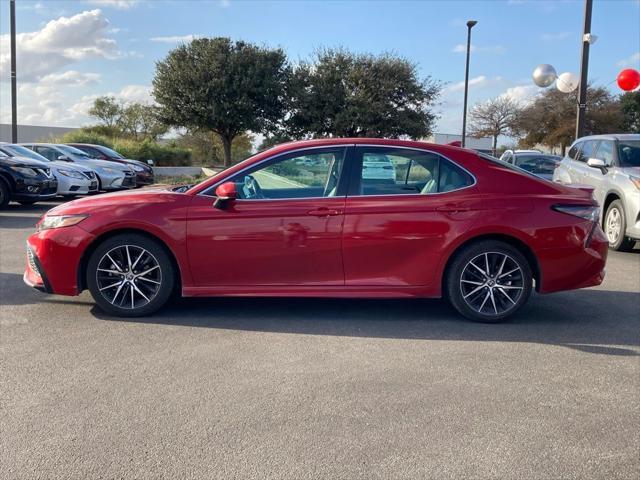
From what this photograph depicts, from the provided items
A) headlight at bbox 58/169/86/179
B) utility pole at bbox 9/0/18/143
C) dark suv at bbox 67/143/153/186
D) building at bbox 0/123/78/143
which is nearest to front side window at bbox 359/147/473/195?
headlight at bbox 58/169/86/179

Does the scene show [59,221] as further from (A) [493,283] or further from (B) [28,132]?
(B) [28,132]

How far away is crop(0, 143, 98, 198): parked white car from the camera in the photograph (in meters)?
15.0

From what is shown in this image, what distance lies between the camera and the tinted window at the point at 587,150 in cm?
1032

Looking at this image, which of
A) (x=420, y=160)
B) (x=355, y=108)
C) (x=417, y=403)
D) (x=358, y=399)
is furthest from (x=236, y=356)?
(x=355, y=108)

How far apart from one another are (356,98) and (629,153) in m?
22.3

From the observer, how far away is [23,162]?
533 inches

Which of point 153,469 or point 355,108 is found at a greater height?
point 355,108

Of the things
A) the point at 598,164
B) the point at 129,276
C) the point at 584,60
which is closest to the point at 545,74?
the point at 584,60

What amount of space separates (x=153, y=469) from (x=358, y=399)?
1.34 m

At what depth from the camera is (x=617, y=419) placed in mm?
3500

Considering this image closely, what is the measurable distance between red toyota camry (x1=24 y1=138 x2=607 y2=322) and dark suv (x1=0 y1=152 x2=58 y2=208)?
9178 mm

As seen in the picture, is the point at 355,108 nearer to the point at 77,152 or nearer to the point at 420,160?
the point at 77,152

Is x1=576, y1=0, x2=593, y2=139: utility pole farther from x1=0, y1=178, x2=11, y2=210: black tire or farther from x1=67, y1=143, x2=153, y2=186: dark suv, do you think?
x1=67, y1=143, x2=153, y2=186: dark suv

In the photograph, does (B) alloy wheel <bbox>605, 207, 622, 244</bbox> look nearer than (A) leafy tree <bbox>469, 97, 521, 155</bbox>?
Yes
